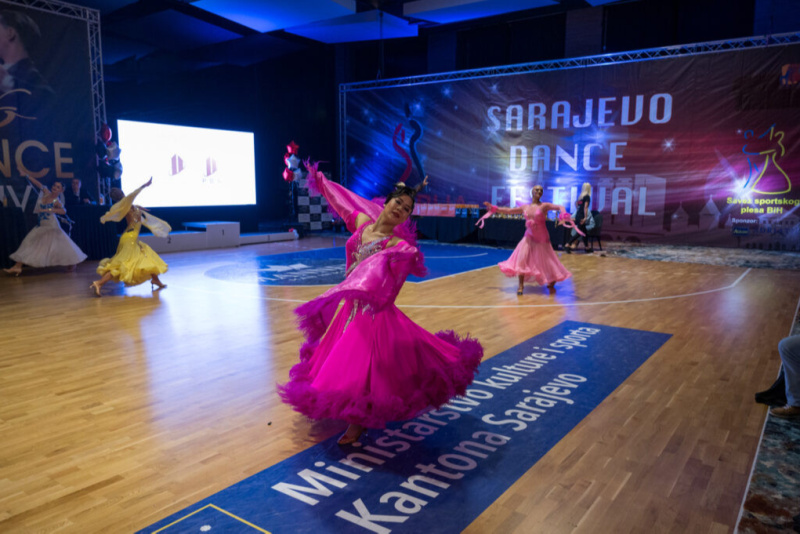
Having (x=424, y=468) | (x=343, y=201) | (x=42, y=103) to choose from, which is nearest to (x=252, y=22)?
(x=42, y=103)

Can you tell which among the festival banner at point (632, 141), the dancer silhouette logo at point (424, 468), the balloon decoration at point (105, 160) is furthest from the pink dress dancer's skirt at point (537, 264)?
the balloon decoration at point (105, 160)

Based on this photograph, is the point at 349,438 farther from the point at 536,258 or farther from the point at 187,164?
the point at 187,164

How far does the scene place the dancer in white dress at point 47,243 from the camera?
31.0 feet

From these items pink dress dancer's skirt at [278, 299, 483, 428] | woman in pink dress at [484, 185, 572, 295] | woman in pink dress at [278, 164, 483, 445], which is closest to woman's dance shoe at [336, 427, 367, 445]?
woman in pink dress at [278, 164, 483, 445]

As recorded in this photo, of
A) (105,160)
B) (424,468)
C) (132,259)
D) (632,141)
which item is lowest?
(424,468)

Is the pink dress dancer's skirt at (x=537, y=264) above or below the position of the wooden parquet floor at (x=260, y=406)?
above

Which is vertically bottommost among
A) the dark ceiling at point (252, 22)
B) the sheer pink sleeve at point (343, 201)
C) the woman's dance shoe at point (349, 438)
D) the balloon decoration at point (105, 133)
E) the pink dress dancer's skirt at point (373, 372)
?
the woman's dance shoe at point (349, 438)

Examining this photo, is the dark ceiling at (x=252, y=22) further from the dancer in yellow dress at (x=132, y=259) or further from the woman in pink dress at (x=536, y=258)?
the woman in pink dress at (x=536, y=258)

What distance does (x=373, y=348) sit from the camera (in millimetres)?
3229

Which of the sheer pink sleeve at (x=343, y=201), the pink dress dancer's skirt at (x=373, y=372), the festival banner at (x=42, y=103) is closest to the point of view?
the pink dress dancer's skirt at (x=373, y=372)

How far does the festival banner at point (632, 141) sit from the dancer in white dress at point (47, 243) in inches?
368

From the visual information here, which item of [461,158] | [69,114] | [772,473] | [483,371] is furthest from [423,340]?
[461,158]

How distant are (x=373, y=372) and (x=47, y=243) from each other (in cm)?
869

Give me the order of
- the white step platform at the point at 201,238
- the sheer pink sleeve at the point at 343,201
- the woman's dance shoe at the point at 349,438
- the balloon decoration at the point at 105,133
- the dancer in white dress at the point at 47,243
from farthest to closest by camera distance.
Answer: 1. the white step platform at the point at 201,238
2. the balloon decoration at the point at 105,133
3. the dancer in white dress at the point at 47,243
4. the sheer pink sleeve at the point at 343,201
5. the woman's dance shoe at the point at 349,438
